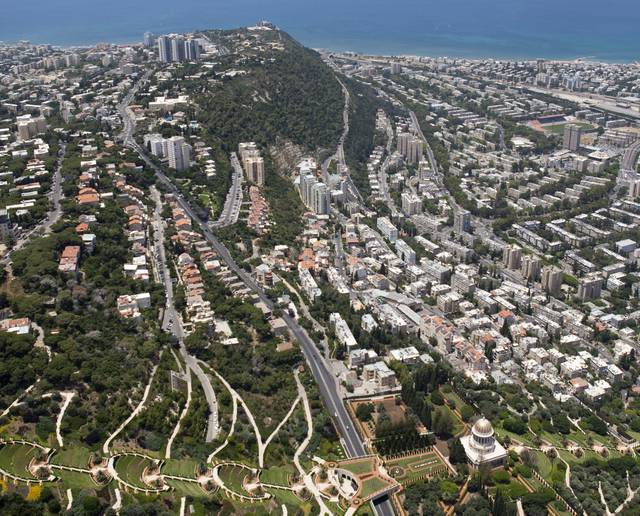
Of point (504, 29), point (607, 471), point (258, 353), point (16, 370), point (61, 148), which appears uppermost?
point (504, 29)

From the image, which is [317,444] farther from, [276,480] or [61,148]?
[61,148]

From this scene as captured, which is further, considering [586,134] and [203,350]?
[586,134]

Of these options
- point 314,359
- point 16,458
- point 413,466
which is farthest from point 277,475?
point 314,359

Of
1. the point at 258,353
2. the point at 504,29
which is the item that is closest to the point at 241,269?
the point at 258,353

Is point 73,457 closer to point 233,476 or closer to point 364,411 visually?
point 233,476

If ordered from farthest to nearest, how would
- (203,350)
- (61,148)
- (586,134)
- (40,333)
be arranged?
(586,134) < (61,148) < (203,350) < (40,333)

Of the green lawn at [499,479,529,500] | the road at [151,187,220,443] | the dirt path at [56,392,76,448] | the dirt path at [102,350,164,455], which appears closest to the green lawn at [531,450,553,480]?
the green lawn at [499,479,529,500]

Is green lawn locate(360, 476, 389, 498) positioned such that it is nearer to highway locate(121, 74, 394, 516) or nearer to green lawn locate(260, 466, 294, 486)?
highway locate(121, 74, 394, 516)
